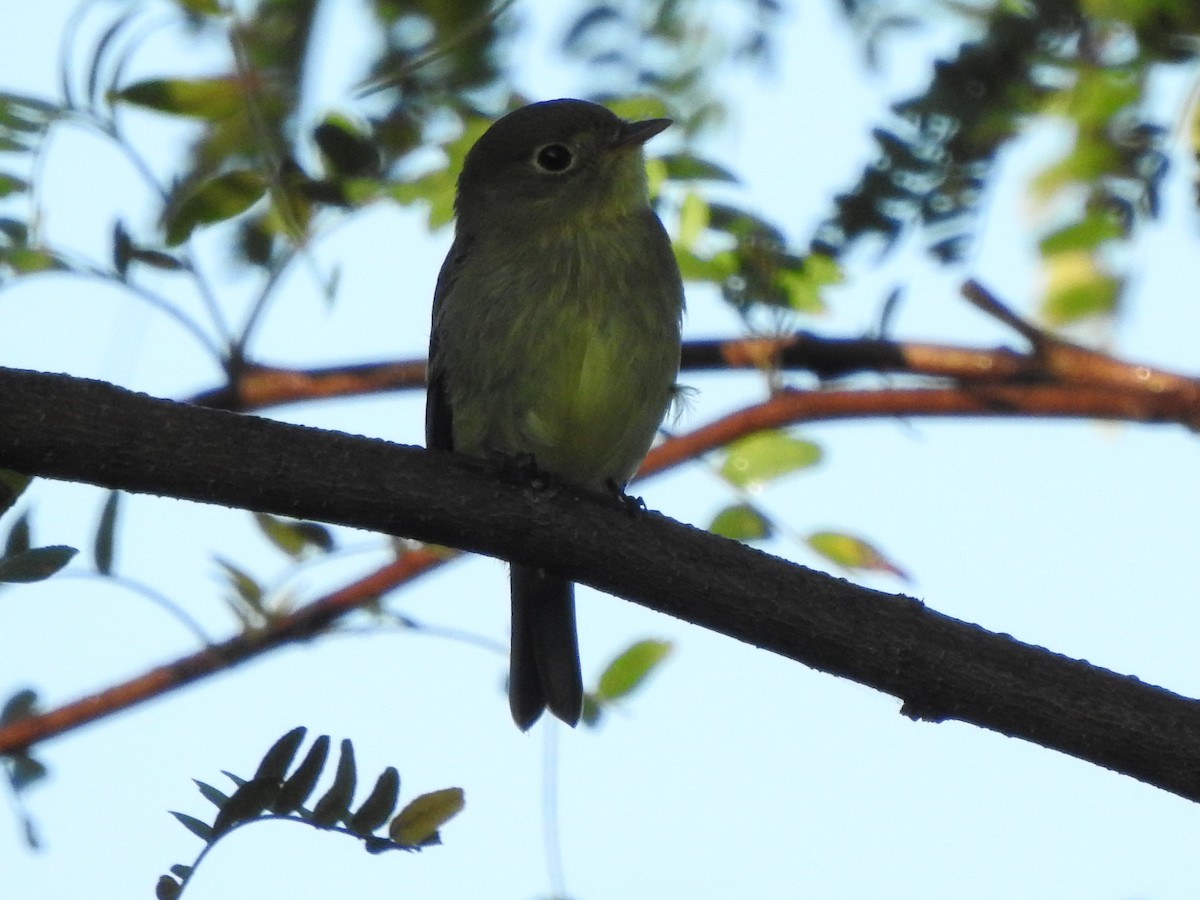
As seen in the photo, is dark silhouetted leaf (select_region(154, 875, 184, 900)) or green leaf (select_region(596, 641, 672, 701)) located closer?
dark silhouetted leaf (select_region(154, 875, 184, 900))

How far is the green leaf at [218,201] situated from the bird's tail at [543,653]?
1.16 metres

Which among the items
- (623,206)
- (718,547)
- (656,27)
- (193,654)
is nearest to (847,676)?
(718,547)

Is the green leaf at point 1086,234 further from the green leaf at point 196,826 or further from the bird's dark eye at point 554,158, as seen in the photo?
the green leaf at point 196,826

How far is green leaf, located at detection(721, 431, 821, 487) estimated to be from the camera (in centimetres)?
416

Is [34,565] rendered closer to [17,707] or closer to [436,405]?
[17,707]

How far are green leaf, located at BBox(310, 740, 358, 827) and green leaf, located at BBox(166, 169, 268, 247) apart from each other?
1510 mm

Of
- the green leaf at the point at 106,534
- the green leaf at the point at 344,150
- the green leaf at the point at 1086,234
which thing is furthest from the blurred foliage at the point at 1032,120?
the green leaf at the point at 106,534

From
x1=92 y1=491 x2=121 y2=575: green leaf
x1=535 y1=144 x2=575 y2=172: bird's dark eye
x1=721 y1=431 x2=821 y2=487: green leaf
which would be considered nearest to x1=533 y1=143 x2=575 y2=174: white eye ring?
x1=535 y1=144 x2=575 y2=172: bird's dark eye

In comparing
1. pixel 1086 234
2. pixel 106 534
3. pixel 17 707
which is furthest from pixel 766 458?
pixel 17 707

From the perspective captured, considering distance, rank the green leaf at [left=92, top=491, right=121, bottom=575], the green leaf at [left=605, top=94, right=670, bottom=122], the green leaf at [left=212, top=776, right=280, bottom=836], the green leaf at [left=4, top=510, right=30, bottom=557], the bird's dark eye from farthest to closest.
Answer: the bird's dark eye → the green leaf at [left=605, top=94, right=670, bottom=122] → the green leaf at [left=92, top=491, right=121, bottom=575] → the green leaf at [left=4, top=510, right=30, bottom=557] → the green leaf at [left=212, top=776, right=280, bottom=836]

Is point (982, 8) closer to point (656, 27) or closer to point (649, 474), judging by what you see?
point (656, 27)

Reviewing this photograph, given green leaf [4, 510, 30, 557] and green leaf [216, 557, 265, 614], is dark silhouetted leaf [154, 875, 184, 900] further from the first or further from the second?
green leaf [216, 557, 265, 614]

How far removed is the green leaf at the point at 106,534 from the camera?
3.50 meters

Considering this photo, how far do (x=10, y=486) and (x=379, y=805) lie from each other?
2.63 ft
